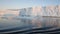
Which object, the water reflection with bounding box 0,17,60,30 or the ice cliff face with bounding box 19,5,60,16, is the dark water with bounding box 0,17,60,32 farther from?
the ice cliff face with bounding box 19,5,60,16

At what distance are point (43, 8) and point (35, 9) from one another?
0.17m

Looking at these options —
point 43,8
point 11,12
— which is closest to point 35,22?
point 43,8

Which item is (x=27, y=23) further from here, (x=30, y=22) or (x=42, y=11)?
(x=42, y=11)

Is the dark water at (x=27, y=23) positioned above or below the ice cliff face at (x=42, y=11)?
below

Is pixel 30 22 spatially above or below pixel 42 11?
below

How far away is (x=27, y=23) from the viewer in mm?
3047

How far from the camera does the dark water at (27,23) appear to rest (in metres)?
2.96

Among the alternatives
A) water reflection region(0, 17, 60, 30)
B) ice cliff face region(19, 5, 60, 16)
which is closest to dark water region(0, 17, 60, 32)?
water reflection region(0, 17, 60, 30)

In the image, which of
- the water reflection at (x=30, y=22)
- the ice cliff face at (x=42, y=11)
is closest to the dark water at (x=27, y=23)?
the water reflection at (x=30, y=22)

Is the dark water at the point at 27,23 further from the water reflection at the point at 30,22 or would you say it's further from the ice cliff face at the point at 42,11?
the ice cliff face at the point at 42,11

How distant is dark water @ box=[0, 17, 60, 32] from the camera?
2.96m

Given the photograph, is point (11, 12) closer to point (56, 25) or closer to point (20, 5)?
point (20, 5)

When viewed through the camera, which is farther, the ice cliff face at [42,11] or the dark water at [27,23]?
the ice cliff face at [42,11]

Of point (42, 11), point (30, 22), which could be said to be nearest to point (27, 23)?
point (30, 22)
